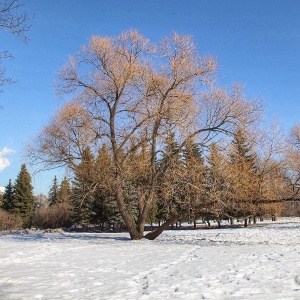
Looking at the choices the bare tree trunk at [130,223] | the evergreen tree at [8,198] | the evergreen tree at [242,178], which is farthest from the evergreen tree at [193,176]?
the evergreen tree at [8,198]

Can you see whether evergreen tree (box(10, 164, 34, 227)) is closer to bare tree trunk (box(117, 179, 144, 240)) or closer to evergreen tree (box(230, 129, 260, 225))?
bare tree trunk (box(117, 179, 144, 240))

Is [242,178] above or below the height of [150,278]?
above

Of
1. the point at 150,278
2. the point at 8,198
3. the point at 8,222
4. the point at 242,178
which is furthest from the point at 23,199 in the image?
the point at 150,278

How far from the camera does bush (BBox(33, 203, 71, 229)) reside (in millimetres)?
54500

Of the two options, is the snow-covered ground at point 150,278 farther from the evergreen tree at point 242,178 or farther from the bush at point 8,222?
the bush at point 8,222

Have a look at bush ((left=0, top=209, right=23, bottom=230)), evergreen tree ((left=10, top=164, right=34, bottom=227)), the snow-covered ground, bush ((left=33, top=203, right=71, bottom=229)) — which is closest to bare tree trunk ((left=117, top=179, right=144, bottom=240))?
the snow-covered ground

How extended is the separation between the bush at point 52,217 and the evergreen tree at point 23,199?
5.11 feet

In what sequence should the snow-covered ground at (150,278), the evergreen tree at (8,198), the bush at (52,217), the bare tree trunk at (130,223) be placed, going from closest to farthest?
1. the snow-covered ground at (150,278)
2. the bare tree trunk at (130,223)
3. the bush at (52,217)
4. the evergreen tree at (8,198)

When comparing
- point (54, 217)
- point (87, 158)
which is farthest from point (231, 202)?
point (54, 217)

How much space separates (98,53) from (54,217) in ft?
129

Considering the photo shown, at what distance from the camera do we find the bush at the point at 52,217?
5450cm

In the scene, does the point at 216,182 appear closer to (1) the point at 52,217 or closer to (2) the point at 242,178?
(2) the point at 242,178

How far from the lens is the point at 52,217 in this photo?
54.9 m

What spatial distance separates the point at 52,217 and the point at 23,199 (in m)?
5.41
